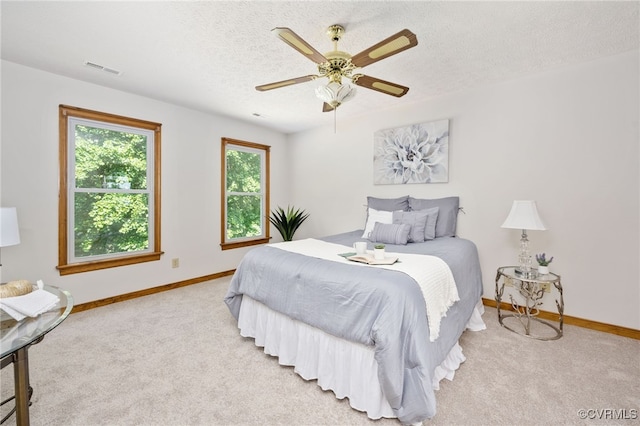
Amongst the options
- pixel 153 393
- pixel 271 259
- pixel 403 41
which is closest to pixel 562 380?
pixel 271 259

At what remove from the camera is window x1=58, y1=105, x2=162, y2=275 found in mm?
2895

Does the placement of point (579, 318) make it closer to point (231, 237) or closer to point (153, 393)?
point (153, 393)

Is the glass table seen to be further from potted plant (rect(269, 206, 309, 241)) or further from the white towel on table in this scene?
potted plant (rect(269, 206, 309, 241))

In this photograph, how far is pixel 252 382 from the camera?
70.0 inches

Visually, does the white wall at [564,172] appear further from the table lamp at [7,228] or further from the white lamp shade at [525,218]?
the table lamp at [7,228]

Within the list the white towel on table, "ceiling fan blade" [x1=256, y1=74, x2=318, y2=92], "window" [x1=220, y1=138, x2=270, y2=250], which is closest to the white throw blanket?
"ceiling fan blade" [x1=256, y1=74, x2=318, y2=92]

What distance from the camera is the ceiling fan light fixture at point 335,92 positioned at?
1960 millimetres

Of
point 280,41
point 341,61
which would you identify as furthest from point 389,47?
point 280,41

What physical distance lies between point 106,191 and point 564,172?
4.79m

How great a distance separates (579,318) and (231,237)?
430 cm

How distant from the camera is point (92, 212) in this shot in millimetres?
3086

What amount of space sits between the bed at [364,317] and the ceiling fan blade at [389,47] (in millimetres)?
1295

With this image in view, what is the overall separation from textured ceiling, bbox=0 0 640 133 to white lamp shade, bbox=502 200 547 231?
1.30m

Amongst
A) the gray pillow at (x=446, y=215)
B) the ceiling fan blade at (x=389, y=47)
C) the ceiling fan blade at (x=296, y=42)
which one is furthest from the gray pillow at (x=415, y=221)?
the ceiling fan blade at (x=296, y=42)
